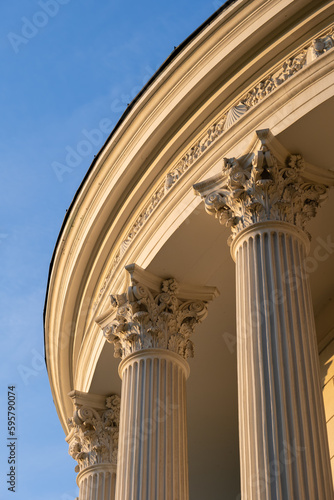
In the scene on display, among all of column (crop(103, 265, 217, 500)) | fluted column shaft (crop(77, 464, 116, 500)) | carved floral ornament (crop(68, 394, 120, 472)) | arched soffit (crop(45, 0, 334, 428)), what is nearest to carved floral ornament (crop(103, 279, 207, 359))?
column (crop(103, 265, 217, 500))

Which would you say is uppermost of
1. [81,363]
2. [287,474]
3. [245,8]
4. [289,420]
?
[245,8]

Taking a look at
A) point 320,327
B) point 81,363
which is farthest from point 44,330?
point 320,327

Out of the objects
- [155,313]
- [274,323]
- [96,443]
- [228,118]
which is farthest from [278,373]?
[96,443]

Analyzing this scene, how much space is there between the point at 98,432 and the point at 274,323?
13790 millimetres

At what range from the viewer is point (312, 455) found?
1878 centimetres

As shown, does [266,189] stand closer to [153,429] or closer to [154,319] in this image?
[154,319]

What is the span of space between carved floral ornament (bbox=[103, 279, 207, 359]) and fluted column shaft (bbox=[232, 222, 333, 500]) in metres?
5.07

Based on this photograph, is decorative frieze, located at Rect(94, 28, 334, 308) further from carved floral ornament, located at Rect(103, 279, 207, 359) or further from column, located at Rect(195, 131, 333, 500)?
carved floral ornament, located at Rect(103, 279, 207, 359)

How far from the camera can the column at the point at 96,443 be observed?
106 feet

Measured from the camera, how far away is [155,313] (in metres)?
27.7

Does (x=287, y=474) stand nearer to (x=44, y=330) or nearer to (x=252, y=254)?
(x=252, y=254)

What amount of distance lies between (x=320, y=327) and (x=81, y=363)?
9.61 m

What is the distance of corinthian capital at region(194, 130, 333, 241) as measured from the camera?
23.3m

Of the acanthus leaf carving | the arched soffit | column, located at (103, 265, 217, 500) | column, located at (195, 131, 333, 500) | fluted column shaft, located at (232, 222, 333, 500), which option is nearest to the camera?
fluted column shaft, located at (232, 222, 333, 500)
